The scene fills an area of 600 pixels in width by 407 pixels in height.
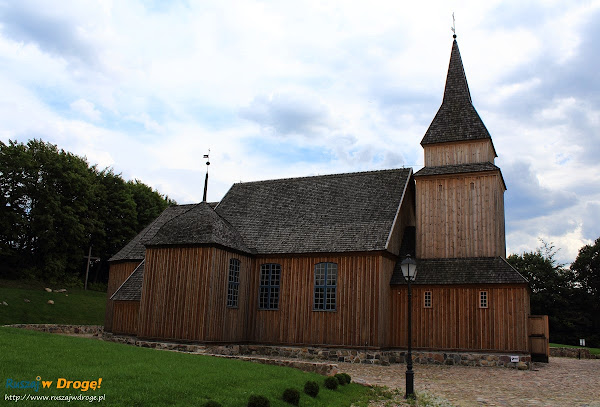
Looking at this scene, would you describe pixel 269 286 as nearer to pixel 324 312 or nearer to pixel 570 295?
pixel 324 312

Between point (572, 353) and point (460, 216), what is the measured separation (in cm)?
1461

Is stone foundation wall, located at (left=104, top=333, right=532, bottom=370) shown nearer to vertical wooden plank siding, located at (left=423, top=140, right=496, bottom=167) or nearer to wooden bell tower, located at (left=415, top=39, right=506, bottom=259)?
wooden bell tower, located at (left=415, top=39, right=506, bottom=259)

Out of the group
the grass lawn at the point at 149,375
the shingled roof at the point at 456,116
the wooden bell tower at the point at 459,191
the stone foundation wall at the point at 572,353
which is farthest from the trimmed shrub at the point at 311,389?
the stone foundation wall at the point at 572,353

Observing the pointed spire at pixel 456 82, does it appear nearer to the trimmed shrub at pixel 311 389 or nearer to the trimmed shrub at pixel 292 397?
the trimmed shrub at pixel 311 389

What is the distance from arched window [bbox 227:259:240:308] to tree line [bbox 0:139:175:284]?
2734cm

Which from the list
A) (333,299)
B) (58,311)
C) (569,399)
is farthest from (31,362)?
(58,311)

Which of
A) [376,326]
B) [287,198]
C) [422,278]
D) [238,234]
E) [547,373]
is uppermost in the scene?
[287,198]

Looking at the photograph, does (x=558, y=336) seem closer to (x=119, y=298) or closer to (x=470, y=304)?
(x=470, y=304)

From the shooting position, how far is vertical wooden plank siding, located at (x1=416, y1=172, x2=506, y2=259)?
2548 cm

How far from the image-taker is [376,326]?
23297mm

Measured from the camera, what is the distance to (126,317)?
26.6 m

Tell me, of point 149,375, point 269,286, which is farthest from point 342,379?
point 269,286

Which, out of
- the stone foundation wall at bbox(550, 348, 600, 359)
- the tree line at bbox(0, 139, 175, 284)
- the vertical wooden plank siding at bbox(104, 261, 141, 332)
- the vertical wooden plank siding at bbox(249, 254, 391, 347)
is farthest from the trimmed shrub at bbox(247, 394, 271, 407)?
the tree line at bbox(0, 139, 175, 284)

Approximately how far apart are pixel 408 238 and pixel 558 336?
2989 centimetres
